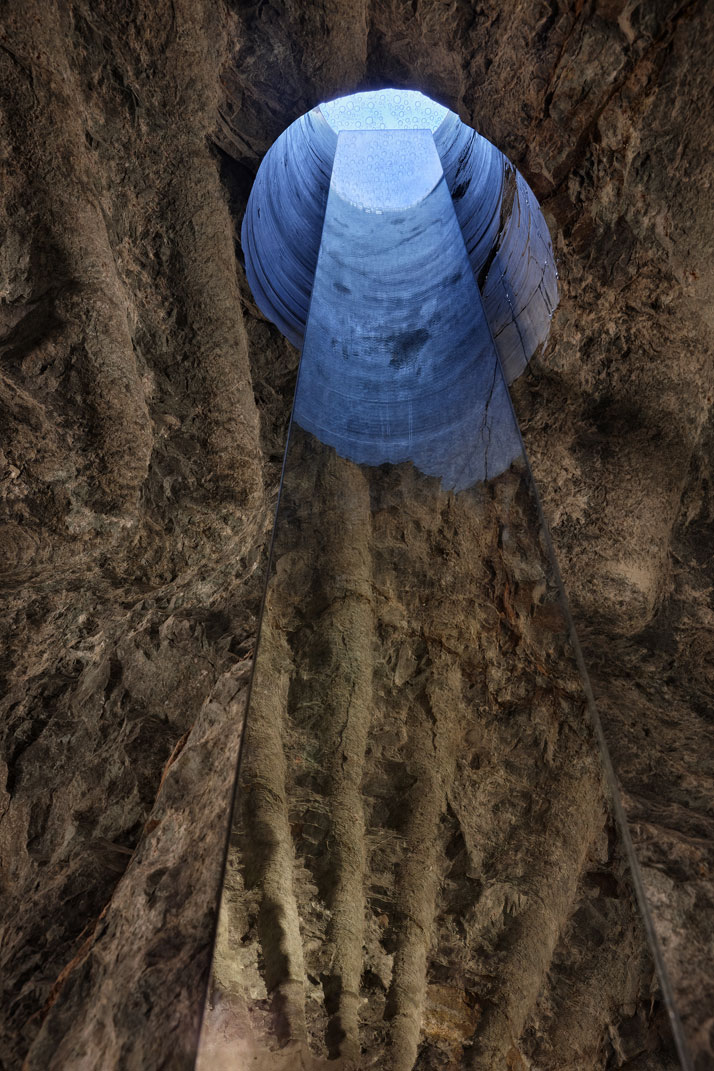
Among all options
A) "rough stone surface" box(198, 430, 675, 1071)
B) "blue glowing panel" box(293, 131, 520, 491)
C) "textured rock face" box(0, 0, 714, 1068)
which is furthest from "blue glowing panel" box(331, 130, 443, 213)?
"rough stone surface" box(198, 430, 675, 1071)

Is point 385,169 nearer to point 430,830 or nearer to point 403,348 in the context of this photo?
point 403,348

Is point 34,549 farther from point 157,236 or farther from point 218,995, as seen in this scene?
point 218,995

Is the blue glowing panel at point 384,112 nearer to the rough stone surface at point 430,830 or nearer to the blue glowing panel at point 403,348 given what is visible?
the blue glowing panel at point 403,348

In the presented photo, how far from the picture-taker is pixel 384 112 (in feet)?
11.6

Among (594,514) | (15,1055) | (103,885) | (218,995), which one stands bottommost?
(103,885)

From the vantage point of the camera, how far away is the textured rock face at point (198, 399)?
6.54 feet

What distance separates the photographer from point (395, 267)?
302 centimetres

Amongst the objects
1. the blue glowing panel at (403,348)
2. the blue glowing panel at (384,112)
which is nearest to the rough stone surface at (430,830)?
the blue glowing panel at (403,348)

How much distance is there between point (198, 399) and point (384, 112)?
1890 millimetres

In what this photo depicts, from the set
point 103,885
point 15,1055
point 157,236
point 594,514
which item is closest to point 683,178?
point 594,514

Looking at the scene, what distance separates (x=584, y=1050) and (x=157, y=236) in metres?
2.64

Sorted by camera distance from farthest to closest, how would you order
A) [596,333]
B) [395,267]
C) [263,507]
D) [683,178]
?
[395,267] → [263,507] → [596,333] → [683,178]

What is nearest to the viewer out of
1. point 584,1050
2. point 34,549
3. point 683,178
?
point 584,1050

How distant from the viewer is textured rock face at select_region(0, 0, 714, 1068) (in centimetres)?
199
